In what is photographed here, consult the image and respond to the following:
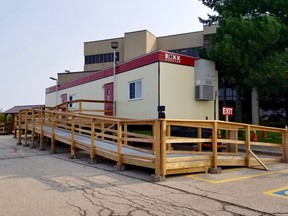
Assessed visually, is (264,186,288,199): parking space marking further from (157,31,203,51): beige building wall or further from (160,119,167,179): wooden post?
(157,31,203,51): beige building wall

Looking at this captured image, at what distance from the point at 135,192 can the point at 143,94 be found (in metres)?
8.05

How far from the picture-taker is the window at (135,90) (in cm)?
1460

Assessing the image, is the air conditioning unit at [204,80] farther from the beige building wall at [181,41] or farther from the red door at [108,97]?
the beige building wall at [181,41]

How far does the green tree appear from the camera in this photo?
13383 millimetres

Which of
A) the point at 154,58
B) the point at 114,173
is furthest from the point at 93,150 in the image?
the point at 154,58

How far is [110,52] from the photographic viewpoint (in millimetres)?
50000

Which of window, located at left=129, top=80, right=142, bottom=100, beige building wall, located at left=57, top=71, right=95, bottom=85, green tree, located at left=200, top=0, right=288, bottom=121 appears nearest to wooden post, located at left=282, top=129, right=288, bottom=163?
green tree, located at left=200, top=0, right=288, bottom=121

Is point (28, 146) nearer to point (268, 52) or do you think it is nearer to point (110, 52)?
point (268, 52)

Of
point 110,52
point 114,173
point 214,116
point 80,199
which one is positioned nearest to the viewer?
point 80,199

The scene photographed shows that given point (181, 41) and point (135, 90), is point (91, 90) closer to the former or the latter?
point (135, 90)

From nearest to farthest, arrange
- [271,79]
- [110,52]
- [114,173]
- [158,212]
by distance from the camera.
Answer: [158,212], [114,173], [271,79], [110,52]

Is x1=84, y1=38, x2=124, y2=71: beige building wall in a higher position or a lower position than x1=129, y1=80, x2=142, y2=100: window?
higher

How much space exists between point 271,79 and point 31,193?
448 inches

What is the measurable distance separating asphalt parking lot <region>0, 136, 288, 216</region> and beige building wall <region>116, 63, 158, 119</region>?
4.78 m
